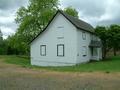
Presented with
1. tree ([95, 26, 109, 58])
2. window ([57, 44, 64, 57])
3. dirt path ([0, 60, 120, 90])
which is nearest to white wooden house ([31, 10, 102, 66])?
window ([57, 44, 64, 57])

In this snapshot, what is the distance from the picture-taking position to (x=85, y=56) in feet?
133

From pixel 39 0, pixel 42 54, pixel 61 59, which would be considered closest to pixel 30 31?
pixel 39 0

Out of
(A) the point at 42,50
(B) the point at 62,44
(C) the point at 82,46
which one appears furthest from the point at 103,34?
(A) the point at 42,50

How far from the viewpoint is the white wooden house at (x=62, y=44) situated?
122ft

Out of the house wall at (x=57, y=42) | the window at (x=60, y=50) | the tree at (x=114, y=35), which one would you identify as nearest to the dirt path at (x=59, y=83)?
the house wall at (x=57, y=42)

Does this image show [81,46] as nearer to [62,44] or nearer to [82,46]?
[82,46]

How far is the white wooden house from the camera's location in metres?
37.2

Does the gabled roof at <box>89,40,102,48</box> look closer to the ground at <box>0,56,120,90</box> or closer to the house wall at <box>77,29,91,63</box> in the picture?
the house wall at <box>77,29,91,63</box>

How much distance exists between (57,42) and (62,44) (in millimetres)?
946

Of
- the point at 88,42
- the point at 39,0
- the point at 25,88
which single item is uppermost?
the point at 39,0

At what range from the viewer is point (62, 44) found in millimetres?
38156

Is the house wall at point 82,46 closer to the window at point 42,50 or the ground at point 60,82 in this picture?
the window at point 42,50

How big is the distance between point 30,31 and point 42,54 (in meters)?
12.4

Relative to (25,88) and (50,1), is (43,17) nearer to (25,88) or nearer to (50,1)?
(50,1)
